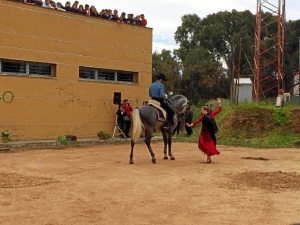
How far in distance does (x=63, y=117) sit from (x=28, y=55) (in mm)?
3043

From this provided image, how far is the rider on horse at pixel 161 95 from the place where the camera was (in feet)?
44.5

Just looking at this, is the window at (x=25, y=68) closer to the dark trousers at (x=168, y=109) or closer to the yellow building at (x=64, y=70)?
the yellow building at (x=64, y=70)

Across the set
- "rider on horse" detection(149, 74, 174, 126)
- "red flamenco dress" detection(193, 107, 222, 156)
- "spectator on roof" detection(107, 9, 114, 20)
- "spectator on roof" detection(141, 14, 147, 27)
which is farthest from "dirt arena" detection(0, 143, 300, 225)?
"spectator on roof" detection(141, 14, 147, 27)

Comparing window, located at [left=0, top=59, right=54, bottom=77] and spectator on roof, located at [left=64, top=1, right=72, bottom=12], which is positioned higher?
spectator on roof, located at [left=64, top=1, right=72, bottom=12]

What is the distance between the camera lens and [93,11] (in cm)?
2114

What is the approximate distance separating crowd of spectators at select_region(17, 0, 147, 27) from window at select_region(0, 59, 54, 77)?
8.13ft

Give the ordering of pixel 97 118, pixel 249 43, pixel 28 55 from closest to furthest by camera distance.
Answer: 1. pixel 28 55
2. pixel 97 118
3. pixel 249 43

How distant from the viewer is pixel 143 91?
23.1 metres

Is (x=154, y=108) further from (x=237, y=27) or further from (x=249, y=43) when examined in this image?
(x=237, y=27)

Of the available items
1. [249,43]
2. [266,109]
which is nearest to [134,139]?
[266,109]

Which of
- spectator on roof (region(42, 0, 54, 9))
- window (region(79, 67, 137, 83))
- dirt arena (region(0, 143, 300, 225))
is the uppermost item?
spectator on roof (region(42, 0, 54, 9))

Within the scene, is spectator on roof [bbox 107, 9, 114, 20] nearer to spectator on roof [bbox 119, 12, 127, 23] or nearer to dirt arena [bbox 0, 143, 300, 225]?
spectator on roof [bbox 119, 12, 127, 23]

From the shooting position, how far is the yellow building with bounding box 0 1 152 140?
18.1m

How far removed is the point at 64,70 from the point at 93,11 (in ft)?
10.8
